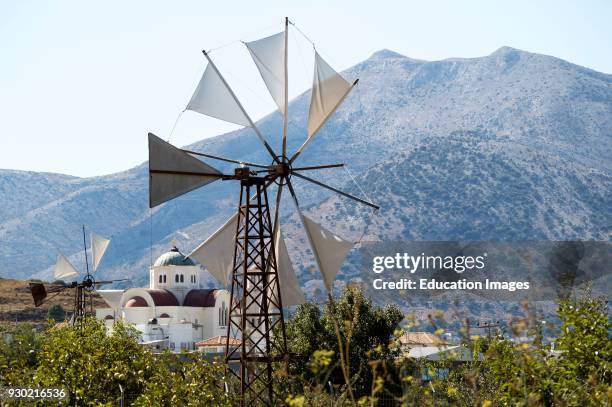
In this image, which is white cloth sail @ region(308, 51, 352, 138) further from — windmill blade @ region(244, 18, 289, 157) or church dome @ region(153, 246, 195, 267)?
church dome @ region(153, 246, 195, 267)

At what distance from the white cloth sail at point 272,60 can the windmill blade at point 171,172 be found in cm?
240

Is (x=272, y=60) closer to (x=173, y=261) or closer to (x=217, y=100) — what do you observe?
(x=217, y=100)

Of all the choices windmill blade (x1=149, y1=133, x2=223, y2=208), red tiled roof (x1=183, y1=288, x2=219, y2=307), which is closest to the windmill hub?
windmill blade (x1=149, y1=133, x2=223, y2=208)

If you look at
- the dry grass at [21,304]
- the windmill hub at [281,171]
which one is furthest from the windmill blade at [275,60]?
the dry grass at [21,304]

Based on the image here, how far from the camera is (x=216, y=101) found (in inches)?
898

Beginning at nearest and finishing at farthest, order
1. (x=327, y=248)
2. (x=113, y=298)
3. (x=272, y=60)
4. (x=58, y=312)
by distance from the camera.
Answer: (x=272, y=60), (x=327, y=248), (x=113, y=298), (x=58, y=312)

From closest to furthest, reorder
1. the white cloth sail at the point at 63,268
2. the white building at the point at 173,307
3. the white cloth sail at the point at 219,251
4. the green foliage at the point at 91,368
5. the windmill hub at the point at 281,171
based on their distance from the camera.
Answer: the green foliage at the point at 91,368, the windmill hub at the point at 281,171, the white cloth sail at the point at 219,251, the white cloth sail at the point at 63,268, the white building at the point at 173,307

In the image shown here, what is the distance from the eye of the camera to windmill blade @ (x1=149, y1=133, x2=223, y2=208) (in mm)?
21719

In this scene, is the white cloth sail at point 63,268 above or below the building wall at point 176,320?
above

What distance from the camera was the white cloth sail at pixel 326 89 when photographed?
22734mm

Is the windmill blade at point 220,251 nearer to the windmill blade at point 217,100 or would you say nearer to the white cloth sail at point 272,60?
the windmill blade at point 217,100

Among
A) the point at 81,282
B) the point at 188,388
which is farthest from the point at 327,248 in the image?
the point at 81,282

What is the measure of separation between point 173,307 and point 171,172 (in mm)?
66992

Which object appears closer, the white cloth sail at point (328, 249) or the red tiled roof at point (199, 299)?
the white cloth sail at point (328, 249)
